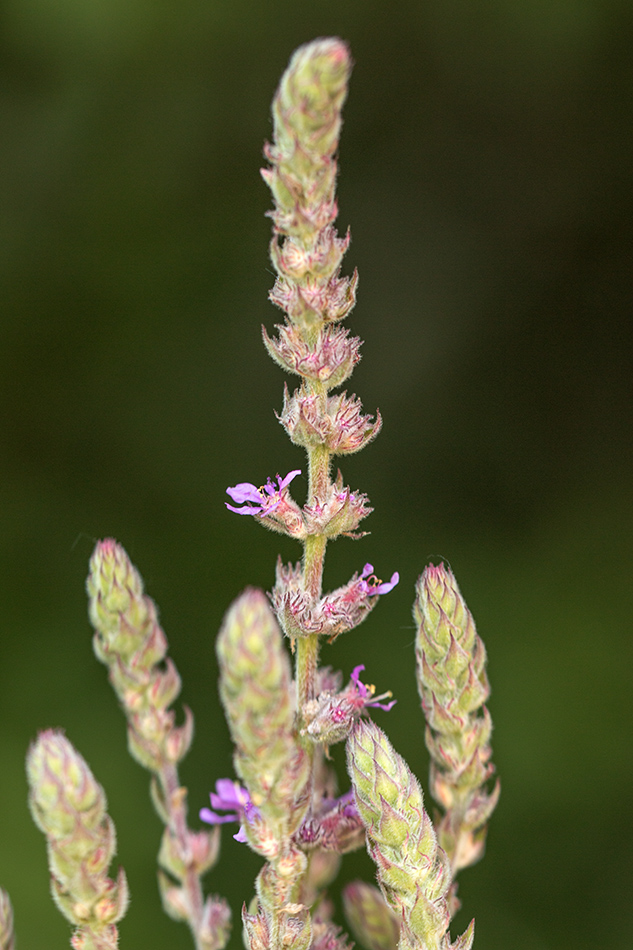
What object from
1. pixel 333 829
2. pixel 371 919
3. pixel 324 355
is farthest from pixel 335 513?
pixel 371 919

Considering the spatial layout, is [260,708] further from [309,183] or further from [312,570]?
[309,183]

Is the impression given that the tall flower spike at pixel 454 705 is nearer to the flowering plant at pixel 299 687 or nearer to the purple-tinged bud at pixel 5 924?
the flowering plant at pixel 299 687

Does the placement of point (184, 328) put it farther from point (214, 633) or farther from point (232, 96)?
point (214, 633)

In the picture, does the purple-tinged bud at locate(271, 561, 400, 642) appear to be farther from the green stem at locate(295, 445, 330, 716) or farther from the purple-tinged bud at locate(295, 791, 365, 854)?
the purple-tinged bud at locate(295, 791, 365, 854)

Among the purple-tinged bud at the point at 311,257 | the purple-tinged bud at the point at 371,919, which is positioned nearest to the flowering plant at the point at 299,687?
the purple-tinged bud at the point at 311,257

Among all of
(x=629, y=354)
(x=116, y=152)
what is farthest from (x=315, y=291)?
(x=629, y=354)

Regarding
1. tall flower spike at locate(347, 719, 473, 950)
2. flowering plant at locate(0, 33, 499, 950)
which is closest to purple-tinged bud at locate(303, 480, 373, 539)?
flowering plant at locate(0, 33, 499, 950)
